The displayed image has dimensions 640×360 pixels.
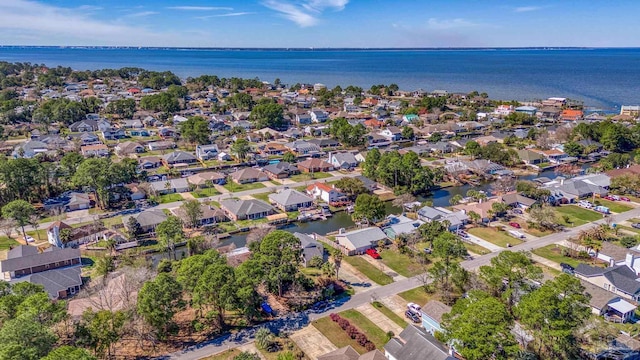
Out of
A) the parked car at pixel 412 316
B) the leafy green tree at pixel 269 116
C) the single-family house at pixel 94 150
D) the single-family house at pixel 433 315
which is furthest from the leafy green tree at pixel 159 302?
the leafy green tree at pixel 269 116

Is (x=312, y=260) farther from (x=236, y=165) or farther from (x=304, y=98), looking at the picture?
(x=304, y=98)

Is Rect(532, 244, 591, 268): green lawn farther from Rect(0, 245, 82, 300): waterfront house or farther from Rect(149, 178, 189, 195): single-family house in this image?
Rect(149, 178, 189, 195): single-family house

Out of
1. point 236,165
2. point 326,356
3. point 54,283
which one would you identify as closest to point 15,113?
point 236,165

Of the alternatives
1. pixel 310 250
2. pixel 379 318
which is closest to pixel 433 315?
pixel 379 318

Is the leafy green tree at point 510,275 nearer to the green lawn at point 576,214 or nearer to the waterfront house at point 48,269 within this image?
the green lawn at point 576,214

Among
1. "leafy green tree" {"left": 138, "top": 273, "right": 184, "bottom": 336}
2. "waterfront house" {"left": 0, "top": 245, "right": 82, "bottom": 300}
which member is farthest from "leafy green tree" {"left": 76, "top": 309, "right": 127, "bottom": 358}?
"waterfront house" {"left": 0, "top": 245, "right": 82, "bottom": 300}

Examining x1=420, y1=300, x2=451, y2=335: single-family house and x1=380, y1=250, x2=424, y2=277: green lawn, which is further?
x1=380, y1=250, x2=424, y2=277: green lawn

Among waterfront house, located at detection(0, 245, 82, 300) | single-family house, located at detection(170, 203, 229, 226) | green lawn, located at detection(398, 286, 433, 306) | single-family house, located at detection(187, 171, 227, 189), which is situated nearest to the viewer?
green lawn, located at detection(398, 286, 433, 306)
